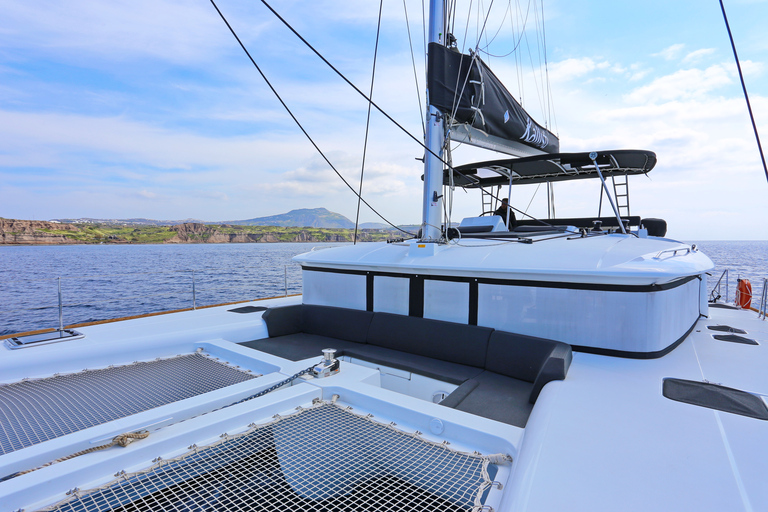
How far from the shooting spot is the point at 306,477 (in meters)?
1.65

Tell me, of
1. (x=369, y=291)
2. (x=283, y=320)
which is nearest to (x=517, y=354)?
(x=369, y=291)

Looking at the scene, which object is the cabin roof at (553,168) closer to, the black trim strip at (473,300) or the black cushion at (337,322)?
the black trim strip at (473,300)

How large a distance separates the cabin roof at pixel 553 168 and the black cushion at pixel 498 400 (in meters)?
2.60

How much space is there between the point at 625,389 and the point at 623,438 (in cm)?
72

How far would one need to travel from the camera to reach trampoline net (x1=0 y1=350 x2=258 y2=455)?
1.99 m

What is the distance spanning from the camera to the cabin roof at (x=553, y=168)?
14.8ft

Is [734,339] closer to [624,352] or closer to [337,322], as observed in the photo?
[624,352]

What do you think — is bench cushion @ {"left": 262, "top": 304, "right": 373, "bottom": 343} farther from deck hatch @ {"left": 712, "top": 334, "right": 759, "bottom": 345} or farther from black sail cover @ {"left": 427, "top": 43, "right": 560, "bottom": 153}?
deck hatch @ {"left": 712, "top": 334, "right": 759, "bottom": 345}

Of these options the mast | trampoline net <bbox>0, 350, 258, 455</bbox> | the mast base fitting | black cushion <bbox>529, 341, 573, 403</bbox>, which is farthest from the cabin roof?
trampoline net <bbox>0, 350, 258, 455</bbox>

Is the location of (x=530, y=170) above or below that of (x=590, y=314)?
above

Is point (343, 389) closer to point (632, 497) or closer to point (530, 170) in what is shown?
point (632, 497)

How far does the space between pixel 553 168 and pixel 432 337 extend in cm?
313

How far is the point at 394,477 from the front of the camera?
1664mm

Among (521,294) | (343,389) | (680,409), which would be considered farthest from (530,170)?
(343,389)
